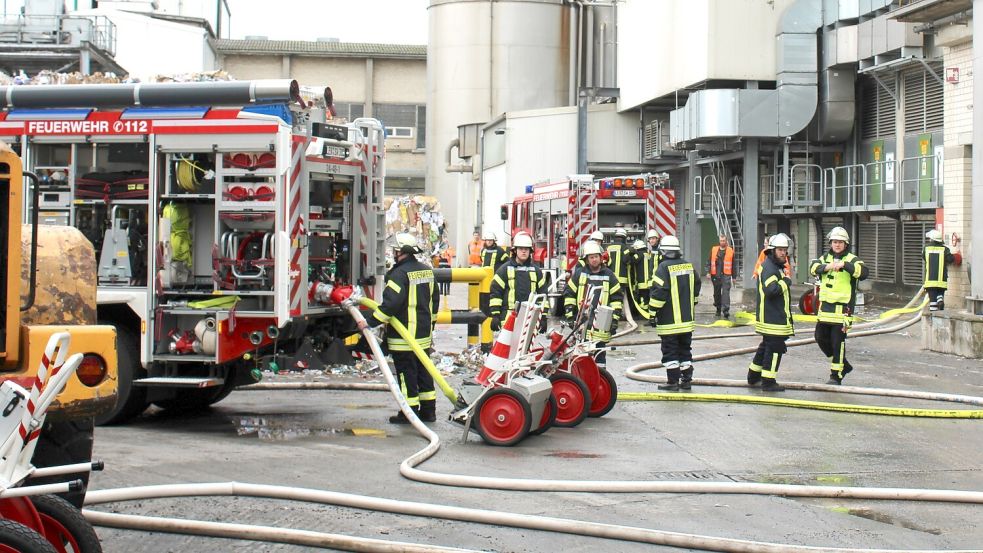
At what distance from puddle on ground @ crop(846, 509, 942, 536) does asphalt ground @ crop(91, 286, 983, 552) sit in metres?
0.01

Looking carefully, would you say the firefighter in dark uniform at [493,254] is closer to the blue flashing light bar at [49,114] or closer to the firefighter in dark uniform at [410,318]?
the firefighter in dark uniform at [410,318]

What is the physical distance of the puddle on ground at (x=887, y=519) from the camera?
688 cm

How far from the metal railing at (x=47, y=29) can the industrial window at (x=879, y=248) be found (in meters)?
19.4

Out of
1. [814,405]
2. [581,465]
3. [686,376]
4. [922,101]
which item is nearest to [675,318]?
[686,376]

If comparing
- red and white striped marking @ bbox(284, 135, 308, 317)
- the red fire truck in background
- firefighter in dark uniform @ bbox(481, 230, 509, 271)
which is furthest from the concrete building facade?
red and white striped marking @ bbox(284, 135, 308, 317)

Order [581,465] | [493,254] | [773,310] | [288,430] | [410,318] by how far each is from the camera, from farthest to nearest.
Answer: [493,254] → [773,310] → [410,318] → [288,430] → [581,465]

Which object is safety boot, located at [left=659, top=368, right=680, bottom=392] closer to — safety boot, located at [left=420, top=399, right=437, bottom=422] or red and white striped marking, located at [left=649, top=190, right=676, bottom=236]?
safety boot, located at [left=420, top=399, right=437, bottom=422]

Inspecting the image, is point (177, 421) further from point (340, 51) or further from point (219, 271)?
point (340, 51)

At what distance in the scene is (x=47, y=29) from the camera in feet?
104

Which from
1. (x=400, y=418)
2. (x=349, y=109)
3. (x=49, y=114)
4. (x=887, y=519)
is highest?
(x=349, y=109)

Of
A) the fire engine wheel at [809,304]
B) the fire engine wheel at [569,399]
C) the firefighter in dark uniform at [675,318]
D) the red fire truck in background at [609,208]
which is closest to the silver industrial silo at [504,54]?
the red fire truck in background at [609,208]

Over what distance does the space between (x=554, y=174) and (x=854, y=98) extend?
35.1 feet

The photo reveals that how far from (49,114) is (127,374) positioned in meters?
2.22

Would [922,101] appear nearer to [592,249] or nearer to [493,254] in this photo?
[493,254]
